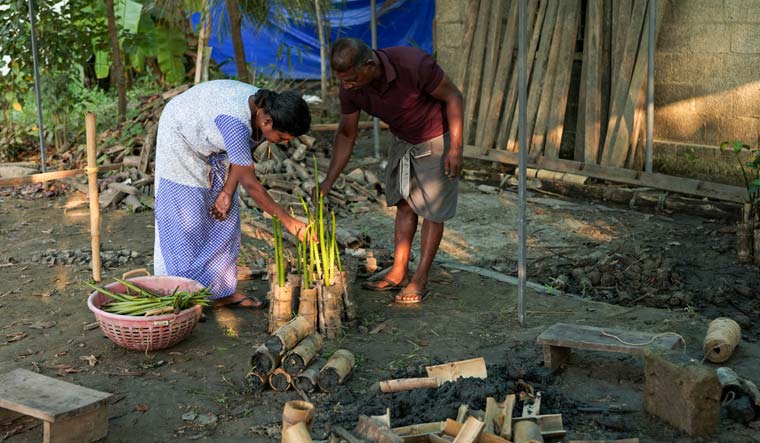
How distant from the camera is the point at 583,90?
28.6 ft

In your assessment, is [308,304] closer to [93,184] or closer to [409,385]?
[409,385]

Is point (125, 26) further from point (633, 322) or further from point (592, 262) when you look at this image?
point (633, 322)

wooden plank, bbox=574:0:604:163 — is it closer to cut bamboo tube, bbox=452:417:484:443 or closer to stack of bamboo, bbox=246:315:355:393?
stack of bamboo, bbox=246:315:355:393

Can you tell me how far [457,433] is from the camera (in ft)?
11.2

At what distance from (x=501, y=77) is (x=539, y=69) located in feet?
1.59

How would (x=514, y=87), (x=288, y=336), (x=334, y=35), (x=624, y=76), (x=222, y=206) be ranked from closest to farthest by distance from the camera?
(x=288, y=336) < (x=222, y=206) < (x=624, y=76) < (x=514, y=87) < (x=334, y=35)

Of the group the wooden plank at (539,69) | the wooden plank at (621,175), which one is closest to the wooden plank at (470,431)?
the wooden plank at (621,175)

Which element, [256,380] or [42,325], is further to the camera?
[42,325]

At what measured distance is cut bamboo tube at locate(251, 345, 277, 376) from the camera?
421cm

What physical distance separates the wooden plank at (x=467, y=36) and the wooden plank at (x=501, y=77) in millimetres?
385

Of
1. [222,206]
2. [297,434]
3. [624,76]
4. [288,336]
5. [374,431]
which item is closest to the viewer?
[297,434]

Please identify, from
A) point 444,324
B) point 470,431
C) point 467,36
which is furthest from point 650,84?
point 470,431

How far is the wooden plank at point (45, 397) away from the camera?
3465mm

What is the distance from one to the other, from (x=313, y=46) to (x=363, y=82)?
31.5ft
